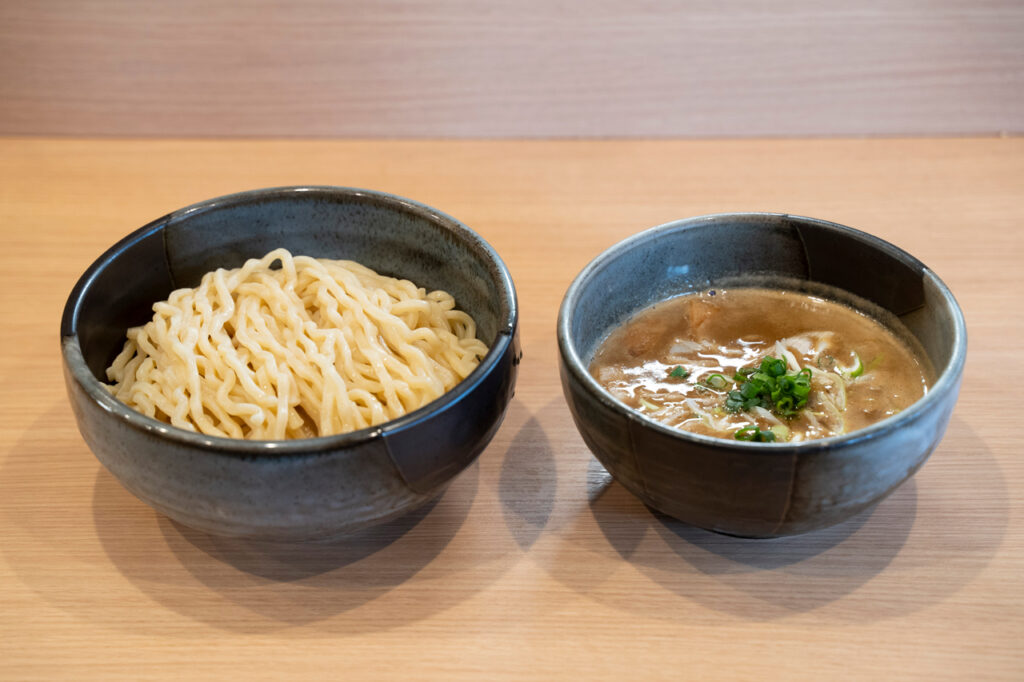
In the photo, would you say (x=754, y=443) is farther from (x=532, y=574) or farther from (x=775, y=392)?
(x=532, y=574)

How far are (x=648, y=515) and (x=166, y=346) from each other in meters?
0.62

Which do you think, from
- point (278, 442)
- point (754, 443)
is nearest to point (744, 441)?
point (754, 443)

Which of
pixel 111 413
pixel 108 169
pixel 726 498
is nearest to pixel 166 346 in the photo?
pixel 111 413

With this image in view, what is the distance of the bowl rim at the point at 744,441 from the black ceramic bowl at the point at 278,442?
7 centimetres

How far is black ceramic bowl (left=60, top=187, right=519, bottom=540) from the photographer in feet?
2.90

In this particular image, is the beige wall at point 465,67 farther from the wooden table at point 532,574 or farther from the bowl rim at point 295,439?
the bowl rim at point 295,439

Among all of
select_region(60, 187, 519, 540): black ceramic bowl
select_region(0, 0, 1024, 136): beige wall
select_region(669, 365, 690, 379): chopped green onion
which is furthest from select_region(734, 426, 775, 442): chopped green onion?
select_region(0, 0, 1024, 136): beige wall

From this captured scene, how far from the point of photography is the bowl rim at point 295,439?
873mm

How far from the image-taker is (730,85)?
211 centimetres

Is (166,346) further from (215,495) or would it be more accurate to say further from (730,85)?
(730,85)

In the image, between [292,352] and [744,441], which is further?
[292,352]

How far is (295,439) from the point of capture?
943mm

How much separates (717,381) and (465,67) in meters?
1.31

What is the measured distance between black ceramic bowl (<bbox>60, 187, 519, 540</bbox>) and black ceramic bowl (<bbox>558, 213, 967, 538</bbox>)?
0.12m
